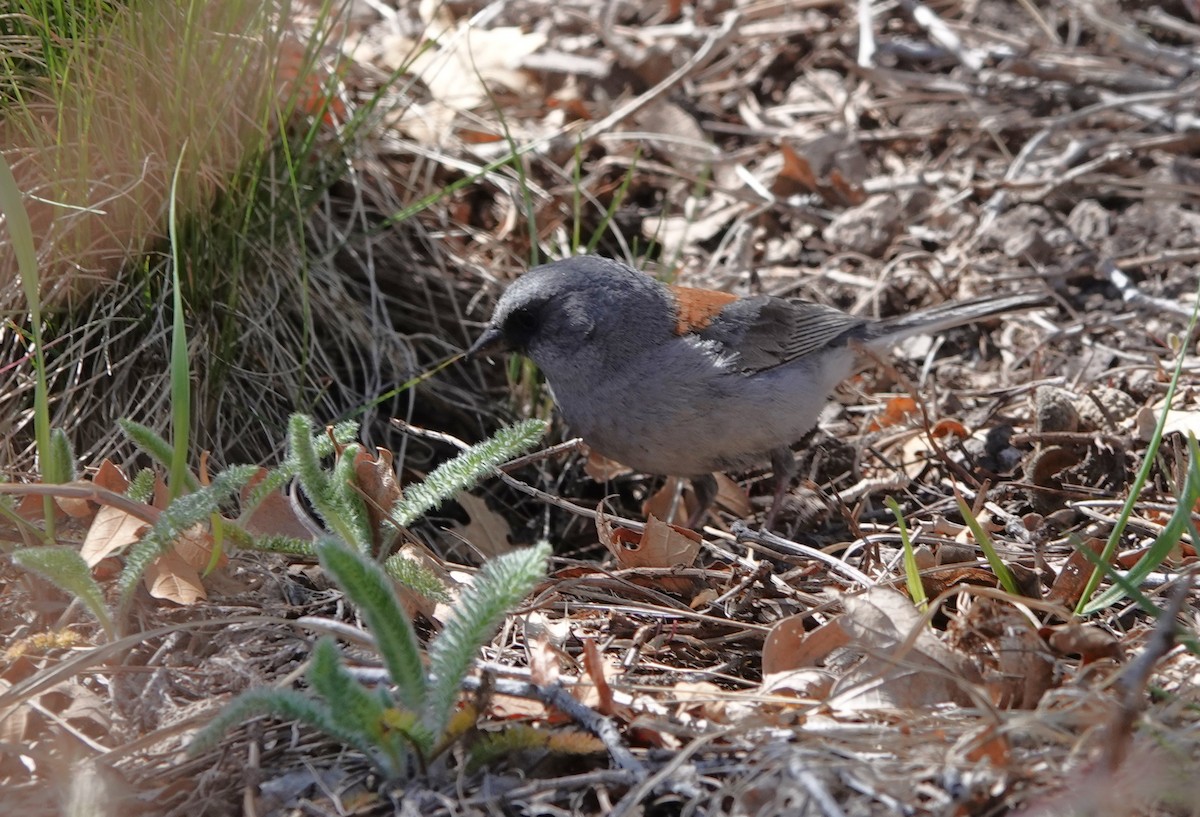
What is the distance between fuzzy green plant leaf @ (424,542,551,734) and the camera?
234 cm

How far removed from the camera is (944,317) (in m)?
4.84

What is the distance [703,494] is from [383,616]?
257cm

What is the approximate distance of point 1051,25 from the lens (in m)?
6.32

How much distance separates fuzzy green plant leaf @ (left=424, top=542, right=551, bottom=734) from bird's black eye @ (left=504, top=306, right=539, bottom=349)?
6.90 ft

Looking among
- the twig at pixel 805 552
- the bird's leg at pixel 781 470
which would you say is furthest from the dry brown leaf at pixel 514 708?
the bird's leg at pixel 781 470

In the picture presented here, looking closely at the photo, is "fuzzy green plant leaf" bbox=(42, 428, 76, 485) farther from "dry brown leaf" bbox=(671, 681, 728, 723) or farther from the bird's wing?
the bird's wing

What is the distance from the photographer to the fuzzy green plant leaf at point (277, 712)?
7.45ft

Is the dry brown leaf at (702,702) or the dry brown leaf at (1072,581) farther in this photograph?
the dry brown leaf at (1072,581)

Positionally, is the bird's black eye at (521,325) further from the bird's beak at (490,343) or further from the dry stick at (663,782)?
the dry stick at (663,782)

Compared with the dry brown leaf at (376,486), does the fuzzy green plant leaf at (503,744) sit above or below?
below

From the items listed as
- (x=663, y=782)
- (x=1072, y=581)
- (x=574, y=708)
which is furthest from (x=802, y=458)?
(x=663, y=782)

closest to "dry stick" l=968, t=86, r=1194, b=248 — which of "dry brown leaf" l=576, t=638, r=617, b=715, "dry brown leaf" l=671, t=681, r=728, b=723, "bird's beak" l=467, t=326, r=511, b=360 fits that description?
"bird's beak" l=467, t=326, r=511, b=360

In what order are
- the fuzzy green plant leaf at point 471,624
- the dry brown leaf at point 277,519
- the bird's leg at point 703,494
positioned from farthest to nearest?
the bird's leg at point 703,494
the dry brown leaf at point 277,519
the fuzzy green plant leaf at point 471,624

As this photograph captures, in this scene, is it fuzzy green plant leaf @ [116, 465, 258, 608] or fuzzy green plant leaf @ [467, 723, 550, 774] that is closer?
fuzzy green plant leaf @ [467, 723, 550, 774]
